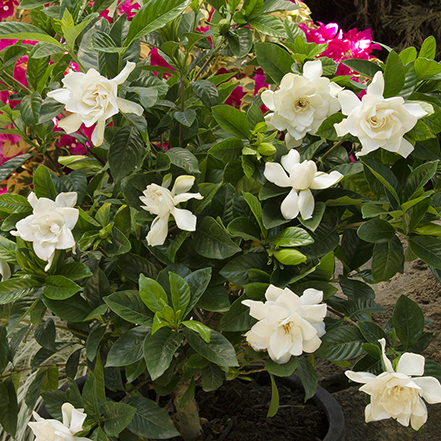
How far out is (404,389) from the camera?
508 millimetres

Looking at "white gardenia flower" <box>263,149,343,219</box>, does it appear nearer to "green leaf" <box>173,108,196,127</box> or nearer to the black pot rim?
"green leaf" <box>173,108,196,127</box>

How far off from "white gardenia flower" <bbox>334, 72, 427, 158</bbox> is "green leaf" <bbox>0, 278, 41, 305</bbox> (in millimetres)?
426

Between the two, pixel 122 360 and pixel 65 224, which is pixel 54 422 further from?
pixel 65 224

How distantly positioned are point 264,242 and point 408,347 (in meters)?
0.22

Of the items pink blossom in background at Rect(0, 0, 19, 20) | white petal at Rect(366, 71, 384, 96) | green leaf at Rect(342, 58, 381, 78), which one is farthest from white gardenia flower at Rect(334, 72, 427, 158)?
pink blossom in background at Rect(0, 0, 19, 20)

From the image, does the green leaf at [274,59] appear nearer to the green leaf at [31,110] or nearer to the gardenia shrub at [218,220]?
the gardenia shrub at [218,220]

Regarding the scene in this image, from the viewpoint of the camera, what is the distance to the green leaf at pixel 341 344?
0.56 meters

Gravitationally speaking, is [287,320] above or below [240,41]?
below

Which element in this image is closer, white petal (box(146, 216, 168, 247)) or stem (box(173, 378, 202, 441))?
white petal (box(146, 216, 168, 247))

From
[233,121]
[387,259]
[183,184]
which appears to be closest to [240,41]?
[233,121]

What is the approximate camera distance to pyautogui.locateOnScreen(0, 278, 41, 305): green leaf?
0.56 m

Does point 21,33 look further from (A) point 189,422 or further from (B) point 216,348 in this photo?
(A) point 189,422

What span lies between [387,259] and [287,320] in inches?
6.5

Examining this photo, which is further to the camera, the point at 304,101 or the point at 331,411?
the point at 331,411
